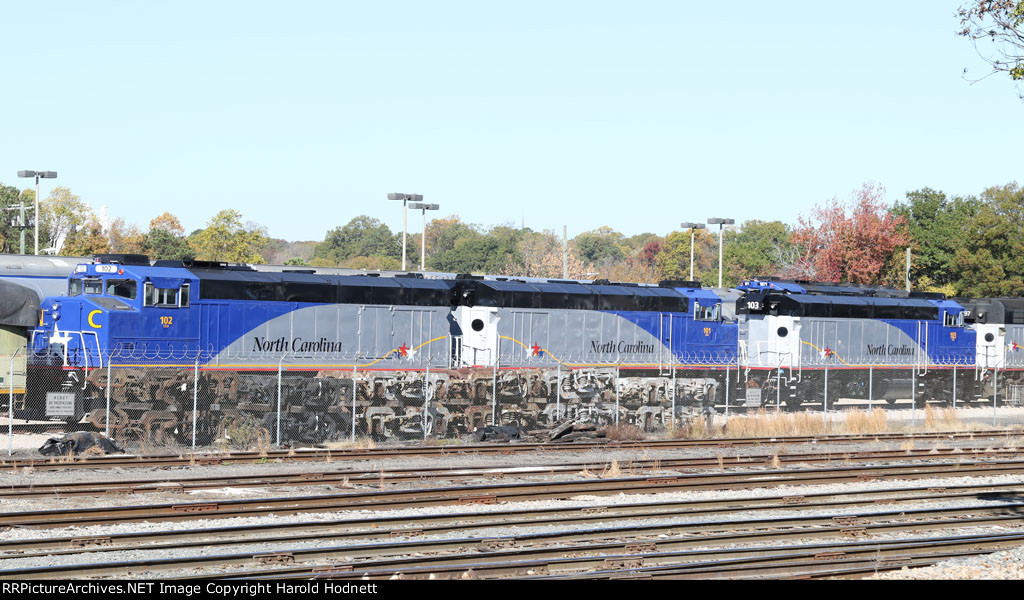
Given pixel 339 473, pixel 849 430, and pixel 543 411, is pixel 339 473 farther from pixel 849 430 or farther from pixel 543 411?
pixel 849 430

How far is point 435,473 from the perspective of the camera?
21.2 m

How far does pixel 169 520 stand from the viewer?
15.7 metres

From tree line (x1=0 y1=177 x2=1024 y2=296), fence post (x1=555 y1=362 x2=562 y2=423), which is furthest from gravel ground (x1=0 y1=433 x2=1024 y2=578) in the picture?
tree line (x1=0 y1=177 x2=1024 y2=296)

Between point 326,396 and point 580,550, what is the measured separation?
14.8 metres

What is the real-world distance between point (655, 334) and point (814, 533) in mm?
19421

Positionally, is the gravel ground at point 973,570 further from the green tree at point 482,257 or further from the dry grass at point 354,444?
the green tree at point 482,257

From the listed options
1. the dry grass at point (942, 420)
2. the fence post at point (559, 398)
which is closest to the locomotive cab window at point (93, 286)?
the fence post at point (559, 398)

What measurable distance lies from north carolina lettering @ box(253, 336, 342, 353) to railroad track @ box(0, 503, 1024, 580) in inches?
550

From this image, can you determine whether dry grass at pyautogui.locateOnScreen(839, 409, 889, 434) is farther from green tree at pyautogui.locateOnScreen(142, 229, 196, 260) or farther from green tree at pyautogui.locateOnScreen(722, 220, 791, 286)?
green tree at pyautogui.locateOnScreen(142, 229, 196, 260)

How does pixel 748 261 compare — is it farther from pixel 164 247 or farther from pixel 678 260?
pixel 164 247

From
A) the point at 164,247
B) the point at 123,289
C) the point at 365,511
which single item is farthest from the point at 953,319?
the point at 164,247

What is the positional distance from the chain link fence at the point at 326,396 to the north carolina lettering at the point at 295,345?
22 centimetres

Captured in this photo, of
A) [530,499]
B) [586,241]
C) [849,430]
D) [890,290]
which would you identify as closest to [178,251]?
[890,290]

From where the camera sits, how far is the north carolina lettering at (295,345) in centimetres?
2762
